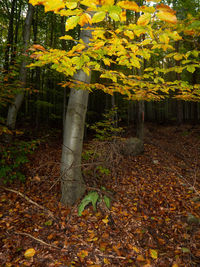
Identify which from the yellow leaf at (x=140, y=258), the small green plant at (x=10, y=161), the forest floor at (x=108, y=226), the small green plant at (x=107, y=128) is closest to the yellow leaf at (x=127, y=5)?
the forest floor at (x=108, y=226)

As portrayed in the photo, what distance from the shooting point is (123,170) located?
570cm

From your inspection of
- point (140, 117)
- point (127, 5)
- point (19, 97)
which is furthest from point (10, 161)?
point (140, 117)

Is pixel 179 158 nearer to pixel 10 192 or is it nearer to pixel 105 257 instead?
pixel 105 257

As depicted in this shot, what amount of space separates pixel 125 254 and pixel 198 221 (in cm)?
204

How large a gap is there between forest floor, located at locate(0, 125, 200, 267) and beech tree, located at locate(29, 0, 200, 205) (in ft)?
2.19

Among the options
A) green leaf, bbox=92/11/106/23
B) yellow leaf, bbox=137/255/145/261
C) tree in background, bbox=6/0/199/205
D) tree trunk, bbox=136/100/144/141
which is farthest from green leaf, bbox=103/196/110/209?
tree trunk, bbox=136/100/144/141

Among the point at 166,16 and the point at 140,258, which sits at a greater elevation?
the point at 166,16

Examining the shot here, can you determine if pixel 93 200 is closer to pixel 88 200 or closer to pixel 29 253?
pixel 88 200

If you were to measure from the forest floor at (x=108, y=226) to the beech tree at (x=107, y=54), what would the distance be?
2.19 feet

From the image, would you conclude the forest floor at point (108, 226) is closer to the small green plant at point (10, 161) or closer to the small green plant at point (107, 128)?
the small green plant at point (10, 161)

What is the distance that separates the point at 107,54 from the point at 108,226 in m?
3.57

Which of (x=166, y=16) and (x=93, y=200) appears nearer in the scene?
(x=166, y=16)

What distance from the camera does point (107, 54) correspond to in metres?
2.28

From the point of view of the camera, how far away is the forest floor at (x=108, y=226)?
2635 millimetres
